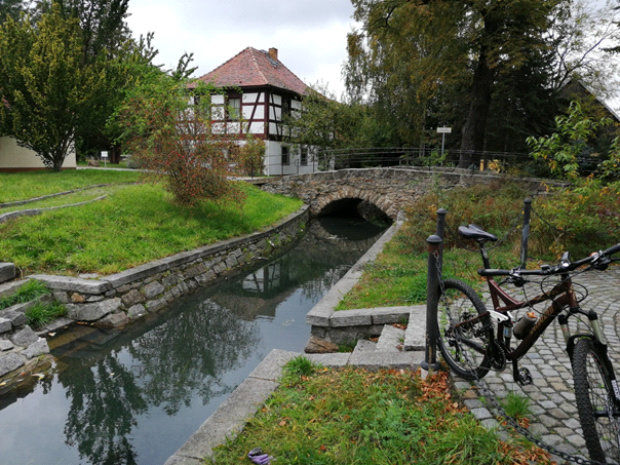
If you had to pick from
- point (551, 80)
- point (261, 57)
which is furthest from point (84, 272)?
point (261, 57)

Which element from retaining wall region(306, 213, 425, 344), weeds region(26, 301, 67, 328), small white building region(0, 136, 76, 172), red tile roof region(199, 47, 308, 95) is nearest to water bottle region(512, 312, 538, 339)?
retaining wall region(306, 213, 425, 344)

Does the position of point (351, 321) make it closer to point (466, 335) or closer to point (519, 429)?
point (466, 335)

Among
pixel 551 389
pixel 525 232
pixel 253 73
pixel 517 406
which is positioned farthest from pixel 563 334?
pixel 253 73

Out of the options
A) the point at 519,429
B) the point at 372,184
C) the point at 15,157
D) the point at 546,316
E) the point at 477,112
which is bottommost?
the point at 519,429

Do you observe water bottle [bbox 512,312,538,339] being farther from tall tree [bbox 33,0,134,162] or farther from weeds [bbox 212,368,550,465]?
tall tree [bbox 33,0,134,162]

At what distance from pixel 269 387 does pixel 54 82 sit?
45.2 feet

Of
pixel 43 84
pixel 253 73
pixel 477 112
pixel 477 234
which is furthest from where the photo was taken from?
pixel 253 73

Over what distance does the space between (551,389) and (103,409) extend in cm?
445

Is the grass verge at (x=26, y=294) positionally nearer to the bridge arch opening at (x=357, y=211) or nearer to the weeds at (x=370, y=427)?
the weeds at (x=370, y=427)

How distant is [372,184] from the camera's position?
1809 centimetres

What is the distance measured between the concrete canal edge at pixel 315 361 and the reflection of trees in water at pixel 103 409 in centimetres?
123

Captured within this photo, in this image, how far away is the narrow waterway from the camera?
14.1 feet

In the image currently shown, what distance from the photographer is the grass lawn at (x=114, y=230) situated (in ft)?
25.9

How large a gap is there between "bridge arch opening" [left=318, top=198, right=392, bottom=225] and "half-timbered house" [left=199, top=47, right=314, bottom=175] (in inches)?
150
